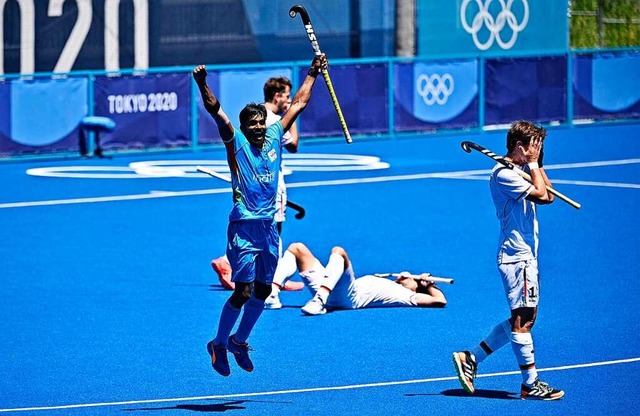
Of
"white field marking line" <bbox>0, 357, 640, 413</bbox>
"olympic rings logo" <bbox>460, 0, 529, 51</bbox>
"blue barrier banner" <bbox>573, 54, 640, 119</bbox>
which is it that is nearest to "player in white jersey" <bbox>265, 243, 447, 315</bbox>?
"white field marking line" <bbox>0, 357, 640, 413</bbox>

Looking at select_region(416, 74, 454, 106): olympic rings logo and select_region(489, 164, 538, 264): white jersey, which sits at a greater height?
select_region(416, 74, 454, 106): olympic rings logo

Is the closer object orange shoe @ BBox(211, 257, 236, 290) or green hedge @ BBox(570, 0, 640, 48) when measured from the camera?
orange shoe @ BBox(211, 257, 236, 290)

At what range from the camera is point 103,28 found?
89.0 feet

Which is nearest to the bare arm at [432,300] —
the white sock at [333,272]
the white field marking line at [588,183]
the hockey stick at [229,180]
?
the white sock at [333,272]

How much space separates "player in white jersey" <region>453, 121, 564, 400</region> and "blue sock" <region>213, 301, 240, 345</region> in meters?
1.99

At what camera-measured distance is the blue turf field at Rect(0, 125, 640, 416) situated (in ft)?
32.8

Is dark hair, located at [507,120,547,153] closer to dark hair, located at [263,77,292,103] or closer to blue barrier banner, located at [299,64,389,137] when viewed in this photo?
dark hair, located at [263,77,292,103]

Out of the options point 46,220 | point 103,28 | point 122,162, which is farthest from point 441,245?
point 103,28

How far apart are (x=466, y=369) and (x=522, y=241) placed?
3.43 feet

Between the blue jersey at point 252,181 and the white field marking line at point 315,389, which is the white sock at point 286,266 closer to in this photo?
the white field marking line at point 315,389

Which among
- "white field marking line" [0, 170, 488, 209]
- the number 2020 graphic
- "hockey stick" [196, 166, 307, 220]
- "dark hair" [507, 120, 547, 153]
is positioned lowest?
"white field marking line" [0, 170, 488, 209]

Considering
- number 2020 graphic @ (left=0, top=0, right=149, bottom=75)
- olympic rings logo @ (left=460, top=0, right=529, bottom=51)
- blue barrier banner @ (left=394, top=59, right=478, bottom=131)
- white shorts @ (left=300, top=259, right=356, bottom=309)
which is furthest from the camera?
olympic rings logo @ (left=460, top=0, right=529, bottom=51)

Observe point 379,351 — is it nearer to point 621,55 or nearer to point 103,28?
point 103,28

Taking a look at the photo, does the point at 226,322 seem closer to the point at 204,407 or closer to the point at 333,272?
the point at 204,407
